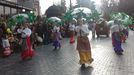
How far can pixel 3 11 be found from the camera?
35000mm

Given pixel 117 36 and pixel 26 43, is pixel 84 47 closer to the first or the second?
pixel 26 43

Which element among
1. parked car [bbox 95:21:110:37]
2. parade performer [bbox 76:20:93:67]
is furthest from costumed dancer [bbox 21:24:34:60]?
parked car [bbox 95:21:110:37]

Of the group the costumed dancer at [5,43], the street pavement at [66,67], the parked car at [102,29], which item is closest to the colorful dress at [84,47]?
the street pavement at [66,67]

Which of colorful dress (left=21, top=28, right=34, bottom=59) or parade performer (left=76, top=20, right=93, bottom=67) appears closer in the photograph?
parade performer (left=76, top=20, right=93, bottom=67)

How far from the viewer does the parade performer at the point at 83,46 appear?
14609mm

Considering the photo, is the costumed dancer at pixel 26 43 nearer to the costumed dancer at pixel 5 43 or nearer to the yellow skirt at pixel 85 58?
the costumed dancer at pixel 5 43

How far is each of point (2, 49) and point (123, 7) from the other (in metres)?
68.1

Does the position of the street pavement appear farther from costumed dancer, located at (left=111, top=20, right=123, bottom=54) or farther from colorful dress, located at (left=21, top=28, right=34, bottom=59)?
costumed dancer, located at (left=111, top=20, right=123, bottom=54)

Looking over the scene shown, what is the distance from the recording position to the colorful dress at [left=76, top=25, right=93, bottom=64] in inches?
575

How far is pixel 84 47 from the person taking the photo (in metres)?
14.8

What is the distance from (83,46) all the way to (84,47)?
55mm

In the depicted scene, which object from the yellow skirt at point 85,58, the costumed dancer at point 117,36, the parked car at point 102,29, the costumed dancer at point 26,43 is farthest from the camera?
the parked car at point 102,29

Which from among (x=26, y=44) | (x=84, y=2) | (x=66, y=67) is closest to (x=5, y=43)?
(x=26, y=44)

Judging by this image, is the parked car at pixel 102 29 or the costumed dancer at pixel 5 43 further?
the parked car at pixel 102 29
